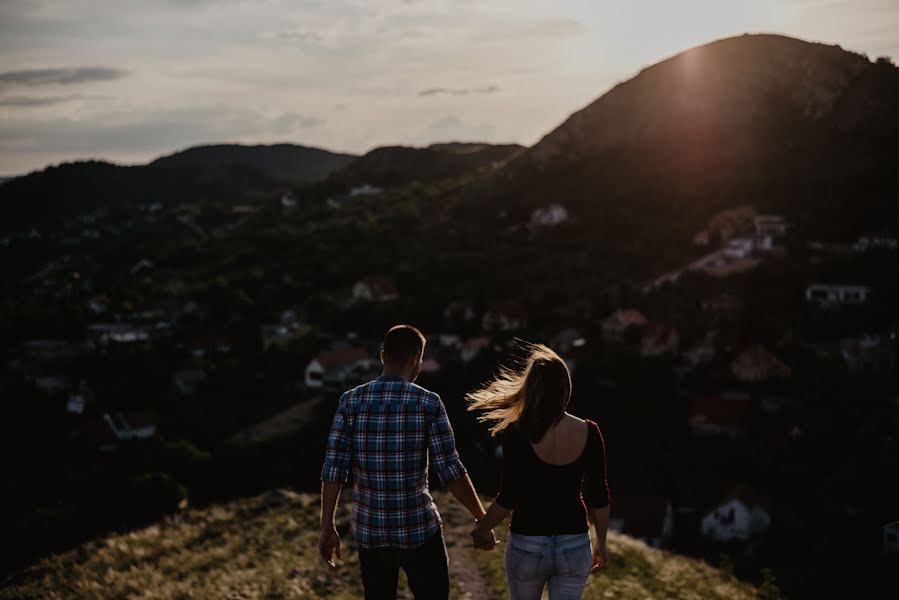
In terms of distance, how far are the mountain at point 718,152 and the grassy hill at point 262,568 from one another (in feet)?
140

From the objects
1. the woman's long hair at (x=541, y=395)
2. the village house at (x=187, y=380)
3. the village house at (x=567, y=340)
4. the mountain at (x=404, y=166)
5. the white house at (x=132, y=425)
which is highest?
the mountain at (x=404, y=166)

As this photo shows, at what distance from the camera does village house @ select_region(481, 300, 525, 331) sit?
1710 inches

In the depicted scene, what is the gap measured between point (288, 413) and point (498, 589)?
2721 cm

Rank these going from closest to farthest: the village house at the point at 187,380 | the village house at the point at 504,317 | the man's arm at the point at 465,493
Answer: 1. the man's arm at the point at 465,493
2. the village house at the point at 187,380
3. the village house at the point at 504,317

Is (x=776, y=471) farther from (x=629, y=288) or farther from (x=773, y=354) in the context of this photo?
(x=629, y=288)

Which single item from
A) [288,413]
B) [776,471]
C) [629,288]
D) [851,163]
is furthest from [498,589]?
[851,163]

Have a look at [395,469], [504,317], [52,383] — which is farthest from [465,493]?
[52,383]

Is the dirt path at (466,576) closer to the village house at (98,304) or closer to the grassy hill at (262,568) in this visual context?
the grassy hill at (262,568)

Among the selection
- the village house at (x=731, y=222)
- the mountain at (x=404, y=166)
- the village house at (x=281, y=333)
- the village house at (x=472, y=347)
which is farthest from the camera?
the mountain at (x=404, y=166)

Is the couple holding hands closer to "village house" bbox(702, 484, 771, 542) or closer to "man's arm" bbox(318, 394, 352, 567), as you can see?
"man's arm" bbox(318, 394, 352, 567)

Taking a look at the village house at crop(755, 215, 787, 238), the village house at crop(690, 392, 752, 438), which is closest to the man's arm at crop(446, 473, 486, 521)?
the village house at crop(690, 392, 752, 438)

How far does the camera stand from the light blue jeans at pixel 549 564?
3721mm

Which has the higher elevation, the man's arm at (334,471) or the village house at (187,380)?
the man's arm at (334,471)

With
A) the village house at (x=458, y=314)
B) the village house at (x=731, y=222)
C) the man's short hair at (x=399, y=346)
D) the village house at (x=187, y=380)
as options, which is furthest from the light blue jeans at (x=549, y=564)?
the village house at (x=731, y=222)
